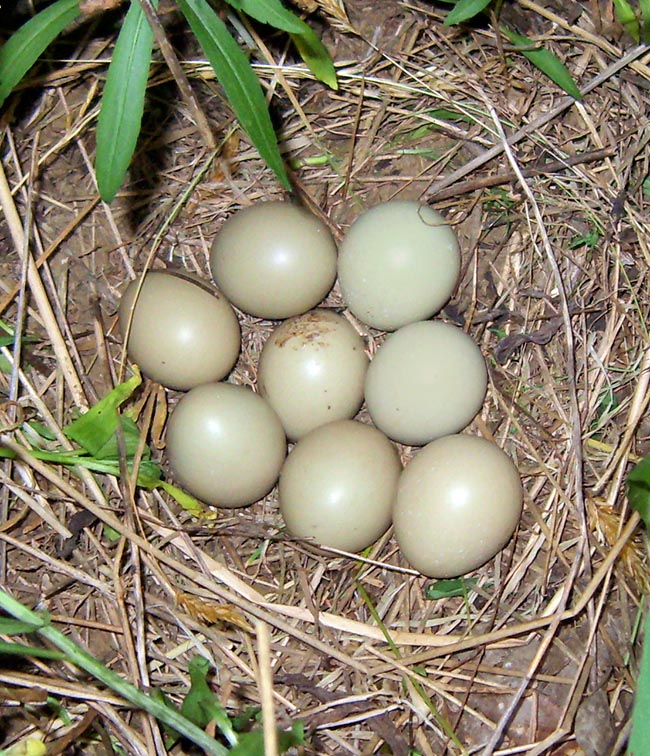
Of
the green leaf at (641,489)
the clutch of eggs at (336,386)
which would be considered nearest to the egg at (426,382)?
the clutch of eggs at (336,386)

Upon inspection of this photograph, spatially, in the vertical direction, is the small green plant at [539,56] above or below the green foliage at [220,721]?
above

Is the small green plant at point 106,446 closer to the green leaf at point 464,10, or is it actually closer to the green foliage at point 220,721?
the green foliage at point 220,721

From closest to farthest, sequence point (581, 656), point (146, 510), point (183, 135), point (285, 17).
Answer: point (285, 17) → point (581, 656) → point (146, 510) → point (183, 135)

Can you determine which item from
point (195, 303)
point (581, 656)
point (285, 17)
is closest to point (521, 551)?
point (581, 656)

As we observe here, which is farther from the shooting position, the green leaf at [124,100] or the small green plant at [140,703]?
the green leaf at [124,100]

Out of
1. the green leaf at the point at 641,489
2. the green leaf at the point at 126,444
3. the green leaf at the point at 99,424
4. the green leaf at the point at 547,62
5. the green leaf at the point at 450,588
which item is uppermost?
the green leaf at the point at 547,62

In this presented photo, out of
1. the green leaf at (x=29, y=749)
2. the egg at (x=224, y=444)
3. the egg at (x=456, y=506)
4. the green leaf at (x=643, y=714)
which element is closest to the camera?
the green leaf at (x=643, y=714)

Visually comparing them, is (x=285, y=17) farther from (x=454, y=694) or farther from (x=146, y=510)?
(x=454, y=694)
